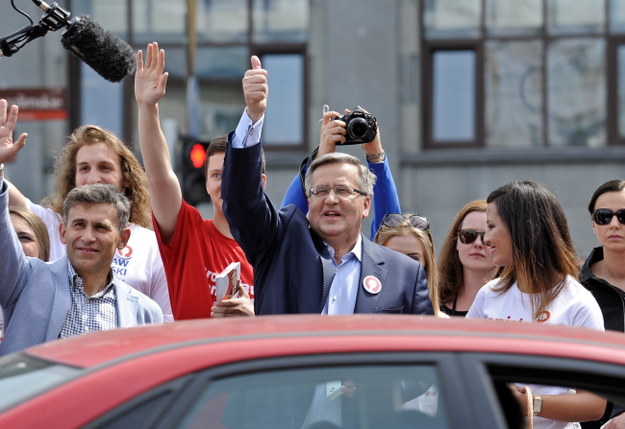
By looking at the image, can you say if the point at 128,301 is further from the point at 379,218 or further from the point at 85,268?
the point at 379,218

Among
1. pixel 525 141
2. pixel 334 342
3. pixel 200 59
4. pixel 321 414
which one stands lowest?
pixel 321 414

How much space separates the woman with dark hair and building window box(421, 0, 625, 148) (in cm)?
929

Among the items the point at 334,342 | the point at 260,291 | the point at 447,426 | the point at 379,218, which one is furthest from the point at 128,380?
the point at 379,218

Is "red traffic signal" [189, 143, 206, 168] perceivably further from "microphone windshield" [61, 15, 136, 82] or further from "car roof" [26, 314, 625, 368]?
"car roof" [26, 314, 625, 368]

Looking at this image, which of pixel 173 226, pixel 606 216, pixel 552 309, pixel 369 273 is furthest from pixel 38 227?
pixel 606 216

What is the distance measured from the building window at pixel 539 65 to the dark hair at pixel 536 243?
1038cm

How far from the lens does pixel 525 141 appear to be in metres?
15.0

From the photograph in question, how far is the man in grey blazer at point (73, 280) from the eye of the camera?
4379 mm

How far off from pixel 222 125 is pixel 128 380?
12.6 meters

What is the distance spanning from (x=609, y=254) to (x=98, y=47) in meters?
2.77

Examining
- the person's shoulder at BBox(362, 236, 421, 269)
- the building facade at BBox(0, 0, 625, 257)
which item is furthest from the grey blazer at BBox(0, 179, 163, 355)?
the building facade at BBox(0, 0, 625, 257)

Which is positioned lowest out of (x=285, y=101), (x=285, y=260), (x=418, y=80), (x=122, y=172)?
(x=285, y=260)

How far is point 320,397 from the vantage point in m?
2.75

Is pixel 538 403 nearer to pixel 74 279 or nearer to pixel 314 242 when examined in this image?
pixel 314 242
